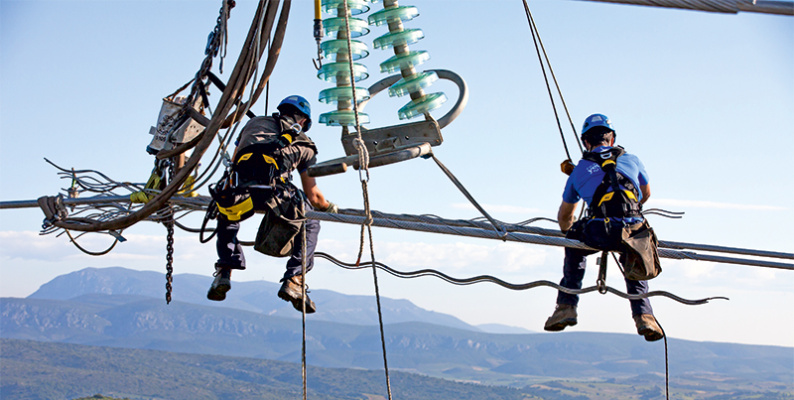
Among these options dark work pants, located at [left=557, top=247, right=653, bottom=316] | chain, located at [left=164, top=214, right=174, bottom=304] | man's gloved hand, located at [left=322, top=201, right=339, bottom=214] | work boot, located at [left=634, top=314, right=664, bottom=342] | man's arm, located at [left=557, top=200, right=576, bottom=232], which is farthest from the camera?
chain, located at [left=164, top=214, right=174, bottom=304]

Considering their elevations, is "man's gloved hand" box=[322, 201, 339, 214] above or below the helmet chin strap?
below

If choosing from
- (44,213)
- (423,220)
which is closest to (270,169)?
(423,220)

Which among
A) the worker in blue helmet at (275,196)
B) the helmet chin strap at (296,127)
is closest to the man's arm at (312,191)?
the worker in blue helmet at (275,196)

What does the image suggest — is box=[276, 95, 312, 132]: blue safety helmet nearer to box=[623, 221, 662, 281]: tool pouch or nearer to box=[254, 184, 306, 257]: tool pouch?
box=[254, 184, 306, 257]: tool pouch

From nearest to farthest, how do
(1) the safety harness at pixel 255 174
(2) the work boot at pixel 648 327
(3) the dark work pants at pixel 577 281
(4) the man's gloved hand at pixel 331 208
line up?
(1) the safety harness at pixel 255 174 < (2) the work boot at pixel 648 327 < (3) the dark work pants at pixel 577 281 < (4) the man's gloved hand at pixel 331 208

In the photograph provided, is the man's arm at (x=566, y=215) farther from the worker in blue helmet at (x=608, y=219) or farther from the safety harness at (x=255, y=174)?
the safety harness at (x=255, y=174)

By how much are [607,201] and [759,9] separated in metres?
3.64

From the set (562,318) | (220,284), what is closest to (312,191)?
(220,284)

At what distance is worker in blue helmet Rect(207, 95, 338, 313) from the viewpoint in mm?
7801

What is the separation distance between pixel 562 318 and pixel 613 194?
130 centimetres

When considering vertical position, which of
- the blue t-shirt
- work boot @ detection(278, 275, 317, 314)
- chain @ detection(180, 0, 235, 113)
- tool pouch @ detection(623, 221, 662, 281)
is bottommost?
work boot @ detection(278, 275, 317, 314)

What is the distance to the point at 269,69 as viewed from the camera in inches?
319

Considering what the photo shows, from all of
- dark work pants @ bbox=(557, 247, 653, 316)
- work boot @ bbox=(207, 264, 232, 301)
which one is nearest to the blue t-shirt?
dark work pants @ bbox=(557, 247, 653, 316)

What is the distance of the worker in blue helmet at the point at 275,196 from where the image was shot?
7.80 metres
